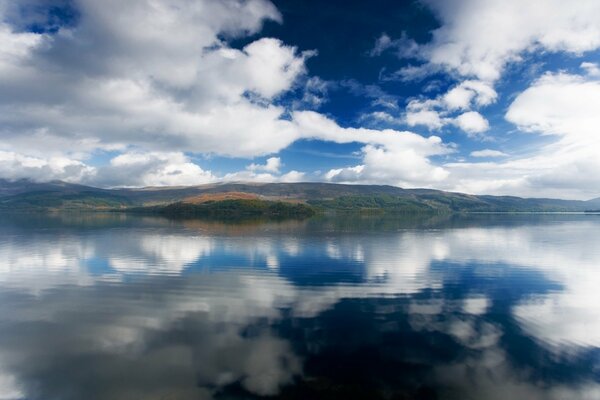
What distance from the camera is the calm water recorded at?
1349 cm

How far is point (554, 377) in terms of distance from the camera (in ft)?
46.9

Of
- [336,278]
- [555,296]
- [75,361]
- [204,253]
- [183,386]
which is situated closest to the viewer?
[183,386]

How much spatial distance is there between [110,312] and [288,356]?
45.0 ft

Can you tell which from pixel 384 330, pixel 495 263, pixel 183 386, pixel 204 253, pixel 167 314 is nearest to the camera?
pixel 183 386

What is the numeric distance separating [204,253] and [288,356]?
3295 cm

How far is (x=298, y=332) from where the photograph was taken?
18391 millimetres

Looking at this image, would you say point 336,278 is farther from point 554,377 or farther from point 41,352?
point 41,352

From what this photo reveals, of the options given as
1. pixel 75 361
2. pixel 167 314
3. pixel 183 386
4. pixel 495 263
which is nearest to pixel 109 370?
pixel 75 361

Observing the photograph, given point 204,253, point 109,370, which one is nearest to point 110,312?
point 109,370

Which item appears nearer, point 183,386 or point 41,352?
point 183,386

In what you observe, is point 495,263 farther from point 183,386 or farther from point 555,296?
point 183,386

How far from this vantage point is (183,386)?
1332 cm

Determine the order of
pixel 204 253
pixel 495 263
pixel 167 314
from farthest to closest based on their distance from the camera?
pixel 204 253 < pixel 495 263 < pixel 167 314

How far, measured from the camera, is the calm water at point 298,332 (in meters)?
13.5
